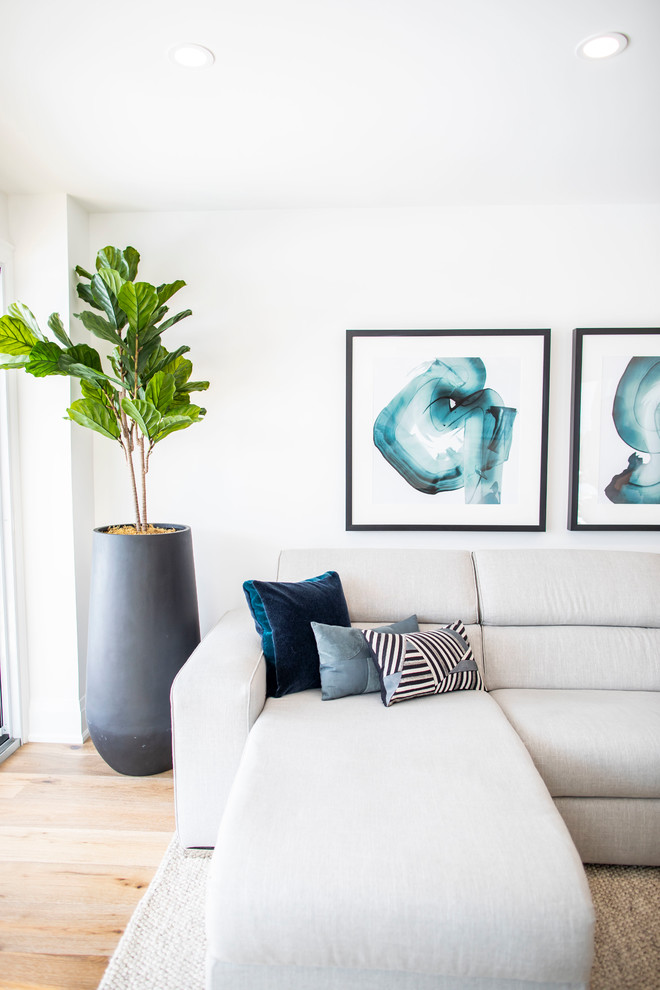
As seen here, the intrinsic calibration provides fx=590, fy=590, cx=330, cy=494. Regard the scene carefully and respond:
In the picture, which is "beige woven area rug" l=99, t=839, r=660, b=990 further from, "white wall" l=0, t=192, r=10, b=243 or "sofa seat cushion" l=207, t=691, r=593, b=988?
"white wall" l=0, t=192, r=10, b=243

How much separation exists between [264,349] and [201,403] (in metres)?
0.40

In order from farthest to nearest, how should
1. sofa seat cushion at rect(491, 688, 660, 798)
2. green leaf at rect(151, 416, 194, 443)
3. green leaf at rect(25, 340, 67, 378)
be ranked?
green leaf at rect(151, 416, 194, 443) → green leaf at rect(25, 340, 67, 378) → sofa seat cushion at rect(491, 688, 660, 798)

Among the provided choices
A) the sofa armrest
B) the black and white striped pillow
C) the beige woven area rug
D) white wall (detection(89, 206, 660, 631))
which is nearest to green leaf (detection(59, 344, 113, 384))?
white wall (detection(89, 206, 660, 631))

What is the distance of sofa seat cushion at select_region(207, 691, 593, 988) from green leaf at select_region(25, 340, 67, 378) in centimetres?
172

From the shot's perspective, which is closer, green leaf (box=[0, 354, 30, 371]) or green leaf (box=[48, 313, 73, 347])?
green leaf (box=[0, 354, 30, 371])

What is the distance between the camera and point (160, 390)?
2.35 metres

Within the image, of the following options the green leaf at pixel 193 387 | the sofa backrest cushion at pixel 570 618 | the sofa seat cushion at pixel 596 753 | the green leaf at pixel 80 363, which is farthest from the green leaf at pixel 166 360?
the sofa seat cushion at pixel 596 753

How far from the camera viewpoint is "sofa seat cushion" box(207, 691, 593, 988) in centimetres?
120

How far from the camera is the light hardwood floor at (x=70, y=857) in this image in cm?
158

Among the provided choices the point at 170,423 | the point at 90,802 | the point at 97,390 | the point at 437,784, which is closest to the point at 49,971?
the point at 90,802

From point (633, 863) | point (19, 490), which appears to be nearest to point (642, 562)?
point (633, 863)

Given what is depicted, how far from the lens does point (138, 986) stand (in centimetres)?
147

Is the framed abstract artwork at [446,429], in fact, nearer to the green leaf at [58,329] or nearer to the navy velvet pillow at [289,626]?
the navy velvet pillow at [289,626]

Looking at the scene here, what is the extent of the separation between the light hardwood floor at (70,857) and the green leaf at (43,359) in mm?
1654
